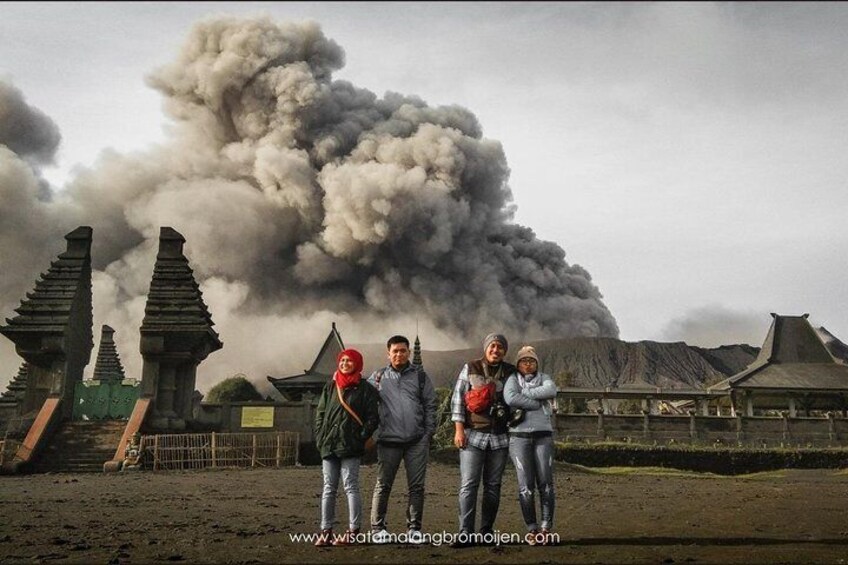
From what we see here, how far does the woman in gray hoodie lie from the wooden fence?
51.4 feet

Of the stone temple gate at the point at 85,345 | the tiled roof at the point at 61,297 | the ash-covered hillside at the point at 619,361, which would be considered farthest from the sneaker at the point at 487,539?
the ash-covered hillside at the point at 619,361

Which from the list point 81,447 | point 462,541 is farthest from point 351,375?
point 81,447

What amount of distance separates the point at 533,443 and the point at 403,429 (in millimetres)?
1150

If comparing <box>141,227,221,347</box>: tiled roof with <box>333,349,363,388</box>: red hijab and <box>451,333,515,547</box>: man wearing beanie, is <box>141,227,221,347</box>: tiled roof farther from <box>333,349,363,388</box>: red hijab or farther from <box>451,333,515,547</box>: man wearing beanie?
<box>451,333,515,547</box>: man wearing beanie

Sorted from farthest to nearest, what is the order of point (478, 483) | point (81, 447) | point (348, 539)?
point (81, 447) → point (478, 483) → point (348, 539)

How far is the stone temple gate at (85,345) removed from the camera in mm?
23203

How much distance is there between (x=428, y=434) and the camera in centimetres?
687

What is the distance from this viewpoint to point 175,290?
26.3 m

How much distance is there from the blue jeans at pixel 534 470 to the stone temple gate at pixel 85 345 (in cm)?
1799

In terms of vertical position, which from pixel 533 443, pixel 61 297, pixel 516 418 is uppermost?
pixel 61 297

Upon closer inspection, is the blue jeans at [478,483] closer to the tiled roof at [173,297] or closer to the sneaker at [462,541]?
the sneaker at [462,541]

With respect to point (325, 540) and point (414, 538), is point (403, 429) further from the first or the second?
point (325, 540)

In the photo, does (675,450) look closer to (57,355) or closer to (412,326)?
(57,355)

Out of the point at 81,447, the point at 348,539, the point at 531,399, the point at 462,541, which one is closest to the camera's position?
the point at 462,541
